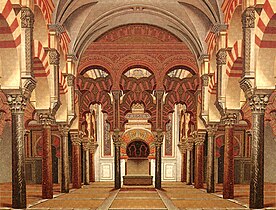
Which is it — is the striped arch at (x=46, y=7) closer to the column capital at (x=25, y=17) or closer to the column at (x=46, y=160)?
the column capital at (x=25, y=17)

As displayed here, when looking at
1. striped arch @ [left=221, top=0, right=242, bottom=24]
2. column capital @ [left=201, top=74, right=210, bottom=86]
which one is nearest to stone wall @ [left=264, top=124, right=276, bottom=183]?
column capital @ [left=201, top=74, right=210, bottom=86]

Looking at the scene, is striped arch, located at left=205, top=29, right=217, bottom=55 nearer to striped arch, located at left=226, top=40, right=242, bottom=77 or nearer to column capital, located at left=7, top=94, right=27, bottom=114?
striped arch, located at left=226, top=40, right=242, bottom=77

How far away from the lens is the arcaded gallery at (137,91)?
7.36 m

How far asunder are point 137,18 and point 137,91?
8.05 ft

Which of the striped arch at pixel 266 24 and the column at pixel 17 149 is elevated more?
the striped arch at pixel 266 24

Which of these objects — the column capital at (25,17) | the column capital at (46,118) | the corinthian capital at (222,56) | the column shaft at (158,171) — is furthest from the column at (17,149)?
the column shaft at (158,171)

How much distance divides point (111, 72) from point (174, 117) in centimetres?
851

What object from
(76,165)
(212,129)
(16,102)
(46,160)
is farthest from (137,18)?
(16,102)

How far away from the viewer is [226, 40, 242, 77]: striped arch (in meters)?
9.34

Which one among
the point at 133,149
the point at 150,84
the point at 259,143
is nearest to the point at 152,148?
the point at 133,149

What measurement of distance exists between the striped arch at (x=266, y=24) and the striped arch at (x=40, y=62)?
177 inches

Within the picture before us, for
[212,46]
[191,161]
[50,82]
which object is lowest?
[191,161]

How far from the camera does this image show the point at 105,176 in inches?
880

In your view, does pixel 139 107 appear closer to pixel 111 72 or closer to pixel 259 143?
pixel 111 72
